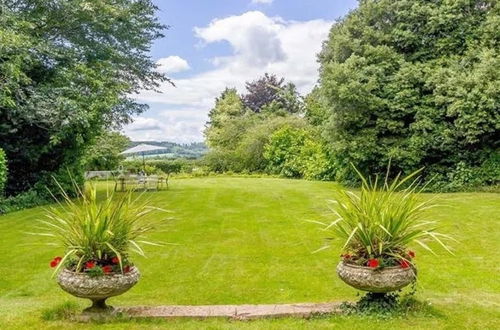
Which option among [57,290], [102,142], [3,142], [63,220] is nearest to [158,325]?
[63,220]

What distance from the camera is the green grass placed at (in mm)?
4090

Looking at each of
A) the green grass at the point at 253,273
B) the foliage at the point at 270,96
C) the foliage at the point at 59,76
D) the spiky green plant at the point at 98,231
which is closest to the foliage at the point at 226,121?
the foliage at the point at 270,96

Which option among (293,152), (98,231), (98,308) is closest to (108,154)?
(293,152)

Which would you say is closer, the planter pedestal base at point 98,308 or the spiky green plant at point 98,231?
the spiky green plant at point 98,231

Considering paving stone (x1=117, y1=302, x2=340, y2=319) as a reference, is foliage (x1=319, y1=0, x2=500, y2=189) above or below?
above

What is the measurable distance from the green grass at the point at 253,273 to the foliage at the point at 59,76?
2885mm

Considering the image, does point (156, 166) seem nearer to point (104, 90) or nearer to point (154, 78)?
point (154, 78)

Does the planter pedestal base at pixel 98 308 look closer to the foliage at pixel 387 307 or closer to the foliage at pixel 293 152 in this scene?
the foliage at pixel 387 307

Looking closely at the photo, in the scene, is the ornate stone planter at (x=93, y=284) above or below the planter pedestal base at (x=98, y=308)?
above

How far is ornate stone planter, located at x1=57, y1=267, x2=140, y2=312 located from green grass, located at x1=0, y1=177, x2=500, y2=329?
0.87 feet

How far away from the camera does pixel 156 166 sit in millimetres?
30938

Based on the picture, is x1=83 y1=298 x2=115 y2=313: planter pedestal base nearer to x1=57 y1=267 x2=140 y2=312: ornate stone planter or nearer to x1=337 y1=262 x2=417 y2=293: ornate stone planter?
x1=57 y1=267 x2=140 y2=312: ornate stone planter

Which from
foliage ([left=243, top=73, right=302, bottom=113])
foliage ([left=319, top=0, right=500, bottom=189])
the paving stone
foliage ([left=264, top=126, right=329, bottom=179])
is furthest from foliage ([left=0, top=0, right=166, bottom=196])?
foliage ([left=243, top=73, right=302, bottom=113])

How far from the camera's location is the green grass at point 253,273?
13.4 feet
